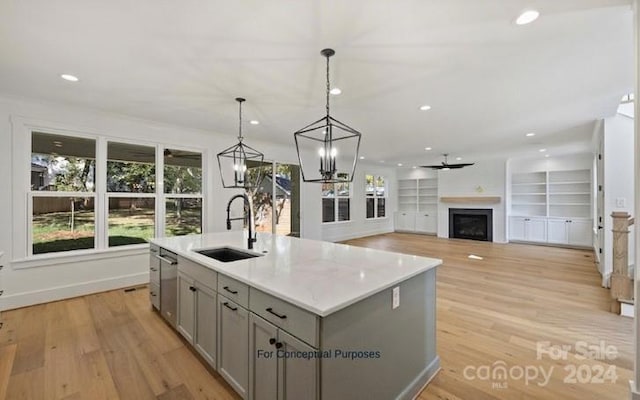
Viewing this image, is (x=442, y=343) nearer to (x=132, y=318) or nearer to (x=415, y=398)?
(x=415, y=398)

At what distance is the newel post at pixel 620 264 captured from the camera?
3.26 m

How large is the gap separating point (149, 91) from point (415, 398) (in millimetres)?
3904

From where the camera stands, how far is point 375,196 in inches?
393

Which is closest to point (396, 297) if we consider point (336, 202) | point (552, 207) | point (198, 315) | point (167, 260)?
point (198, 315)

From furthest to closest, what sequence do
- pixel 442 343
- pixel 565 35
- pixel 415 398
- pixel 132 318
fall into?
pixel 132 318 → pixel 442 343 → pixel 565 35 → pixel 415 398

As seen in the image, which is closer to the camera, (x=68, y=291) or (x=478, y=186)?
(x=68, y=291)

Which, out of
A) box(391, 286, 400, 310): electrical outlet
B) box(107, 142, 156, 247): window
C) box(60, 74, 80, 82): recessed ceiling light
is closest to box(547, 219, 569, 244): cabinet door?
box(391, 286, 400, 310): electrical outlet

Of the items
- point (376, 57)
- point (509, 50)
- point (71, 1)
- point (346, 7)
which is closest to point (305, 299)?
point (346, 7)

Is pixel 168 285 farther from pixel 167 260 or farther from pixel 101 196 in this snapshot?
pixel 101 196

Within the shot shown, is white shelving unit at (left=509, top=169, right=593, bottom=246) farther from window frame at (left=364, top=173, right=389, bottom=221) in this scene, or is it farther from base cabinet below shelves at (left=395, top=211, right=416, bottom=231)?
window frame at (left=364, top=173, right=389, bottom=221)

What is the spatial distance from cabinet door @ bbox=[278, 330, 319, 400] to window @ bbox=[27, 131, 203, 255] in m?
3.97

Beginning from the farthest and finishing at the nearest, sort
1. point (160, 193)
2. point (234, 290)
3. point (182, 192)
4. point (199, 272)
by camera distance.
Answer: point (182, 192)
point (160, 193)
point (199, 272)
point (234, 290)

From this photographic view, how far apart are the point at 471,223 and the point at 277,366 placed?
30.0 feet

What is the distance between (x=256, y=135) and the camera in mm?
5496
